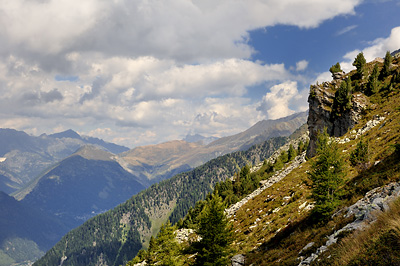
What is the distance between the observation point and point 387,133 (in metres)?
36.7

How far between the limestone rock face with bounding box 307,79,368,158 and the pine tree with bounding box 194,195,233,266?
148 feet

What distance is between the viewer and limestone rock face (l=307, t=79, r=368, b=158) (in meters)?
57.8

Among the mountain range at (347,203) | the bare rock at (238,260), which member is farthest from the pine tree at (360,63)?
the bare rock at (238,260)

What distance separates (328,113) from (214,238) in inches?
2284

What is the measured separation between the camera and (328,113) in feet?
213

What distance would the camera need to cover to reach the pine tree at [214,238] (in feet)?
72.3

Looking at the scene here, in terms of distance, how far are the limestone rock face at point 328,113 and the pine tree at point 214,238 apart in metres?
45.3

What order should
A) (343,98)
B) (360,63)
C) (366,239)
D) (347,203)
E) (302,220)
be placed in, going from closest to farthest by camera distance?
(366,239), (347,203), (302,220), (343,98), (360,63)

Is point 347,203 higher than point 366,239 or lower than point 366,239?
lower

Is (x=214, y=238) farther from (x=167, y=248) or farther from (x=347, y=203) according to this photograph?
(x=167, y=248)

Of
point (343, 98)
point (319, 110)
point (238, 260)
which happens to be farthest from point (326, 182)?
point (319, 110)

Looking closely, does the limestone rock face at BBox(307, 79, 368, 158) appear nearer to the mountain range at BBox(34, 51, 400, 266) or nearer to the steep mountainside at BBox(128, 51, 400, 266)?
the mountain range at BBox(34, 51, 400, 266)

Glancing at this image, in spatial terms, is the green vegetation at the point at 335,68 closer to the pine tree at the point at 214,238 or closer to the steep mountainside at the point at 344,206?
the steep mountainside at the point at 344,206

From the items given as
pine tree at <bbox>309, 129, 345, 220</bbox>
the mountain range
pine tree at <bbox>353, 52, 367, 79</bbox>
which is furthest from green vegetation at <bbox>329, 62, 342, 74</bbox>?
pine tree at <bbox>309, 129, 345, 220</bbox>
